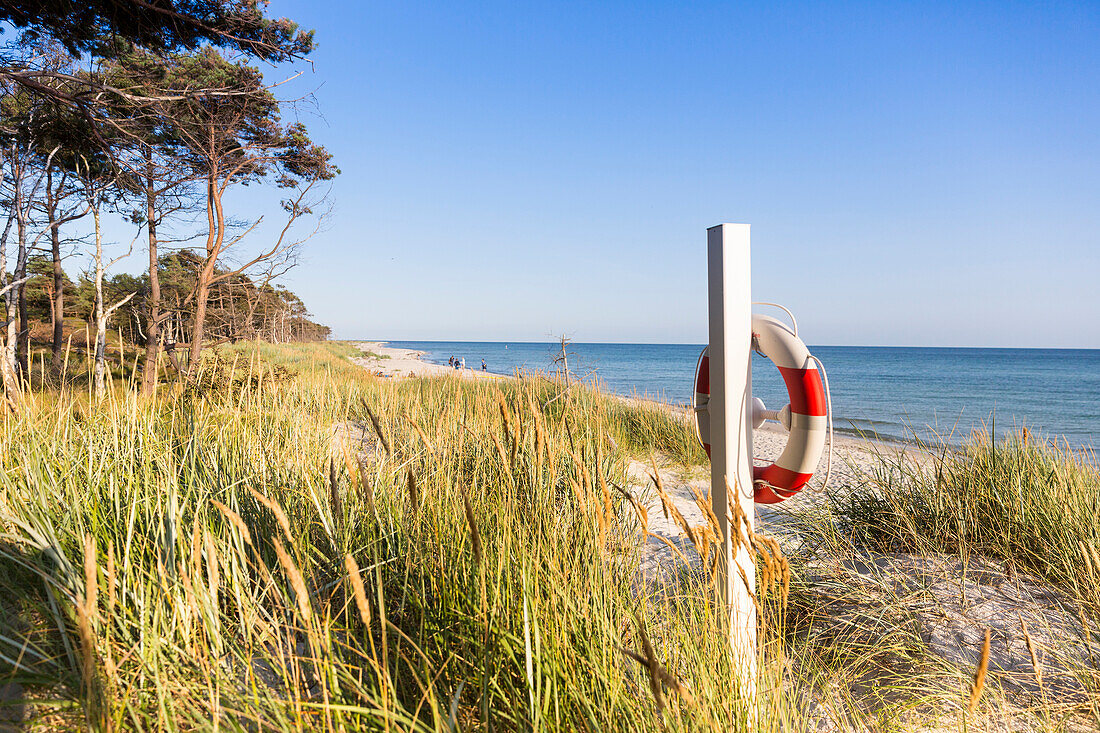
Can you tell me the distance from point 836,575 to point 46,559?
298 cm

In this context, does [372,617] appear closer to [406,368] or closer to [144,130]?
[144,130]

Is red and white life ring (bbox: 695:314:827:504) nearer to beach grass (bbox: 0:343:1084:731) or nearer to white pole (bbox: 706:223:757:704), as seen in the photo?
white pole (bbox: 706:223:757:704)

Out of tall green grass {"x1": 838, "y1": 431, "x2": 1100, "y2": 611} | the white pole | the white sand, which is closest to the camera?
the white pole

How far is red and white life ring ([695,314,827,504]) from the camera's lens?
2156 mm

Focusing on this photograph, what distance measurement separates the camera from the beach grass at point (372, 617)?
0.97 metres

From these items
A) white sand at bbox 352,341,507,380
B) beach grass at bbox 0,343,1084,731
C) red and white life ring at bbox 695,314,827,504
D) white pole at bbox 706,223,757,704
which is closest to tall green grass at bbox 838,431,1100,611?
beach grass at bbox 0,343,1084,731

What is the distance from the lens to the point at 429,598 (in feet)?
4.80

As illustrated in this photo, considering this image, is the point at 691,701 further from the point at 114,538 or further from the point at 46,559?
the point at 46,559

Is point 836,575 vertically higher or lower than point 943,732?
higher

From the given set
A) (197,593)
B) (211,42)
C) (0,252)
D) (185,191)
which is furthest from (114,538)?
(0,252)

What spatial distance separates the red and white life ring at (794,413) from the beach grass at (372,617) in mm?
488

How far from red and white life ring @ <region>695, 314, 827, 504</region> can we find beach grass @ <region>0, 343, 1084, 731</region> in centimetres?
49

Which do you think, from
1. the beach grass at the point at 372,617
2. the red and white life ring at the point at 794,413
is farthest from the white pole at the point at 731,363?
the beach grass at the point at 372,617

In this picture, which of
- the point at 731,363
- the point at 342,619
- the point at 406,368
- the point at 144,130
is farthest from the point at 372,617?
the point at 406,368
